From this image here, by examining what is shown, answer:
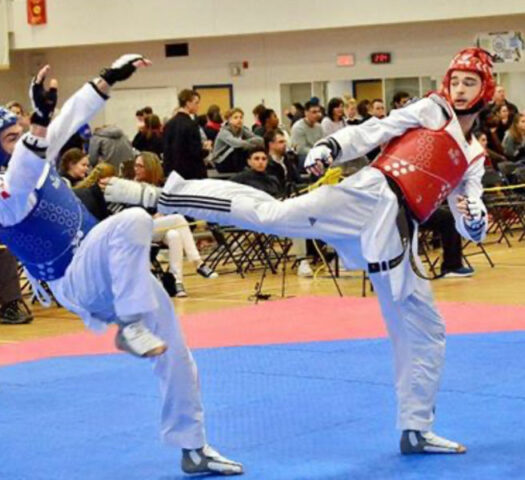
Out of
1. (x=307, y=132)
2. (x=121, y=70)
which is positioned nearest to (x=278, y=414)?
(x=121, y=70)

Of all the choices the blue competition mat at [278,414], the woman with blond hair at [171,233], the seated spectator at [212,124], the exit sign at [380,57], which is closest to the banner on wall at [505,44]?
the exit sign at [380,57]

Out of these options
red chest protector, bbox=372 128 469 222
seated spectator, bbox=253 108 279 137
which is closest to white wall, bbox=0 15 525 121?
seated spectator, bbox=253 108 279 137

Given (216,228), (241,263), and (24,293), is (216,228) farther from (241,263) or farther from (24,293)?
(24,293)

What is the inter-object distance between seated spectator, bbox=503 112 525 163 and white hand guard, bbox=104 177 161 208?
439 inches

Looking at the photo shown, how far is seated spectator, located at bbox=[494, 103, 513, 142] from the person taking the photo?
1697cm

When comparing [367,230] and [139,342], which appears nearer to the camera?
[139,342]

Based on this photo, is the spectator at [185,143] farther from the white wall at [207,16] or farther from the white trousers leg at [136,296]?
the white trousers leg at [136,296]

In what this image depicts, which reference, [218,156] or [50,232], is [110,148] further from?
[50,232]

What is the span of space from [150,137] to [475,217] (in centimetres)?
1129

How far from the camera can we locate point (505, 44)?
2011 centimetres

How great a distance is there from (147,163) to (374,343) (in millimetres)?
3646

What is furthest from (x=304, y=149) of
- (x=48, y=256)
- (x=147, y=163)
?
(x=48, y=256)

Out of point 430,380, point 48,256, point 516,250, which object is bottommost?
point 516,250

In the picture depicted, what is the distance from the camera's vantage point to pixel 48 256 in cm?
532
